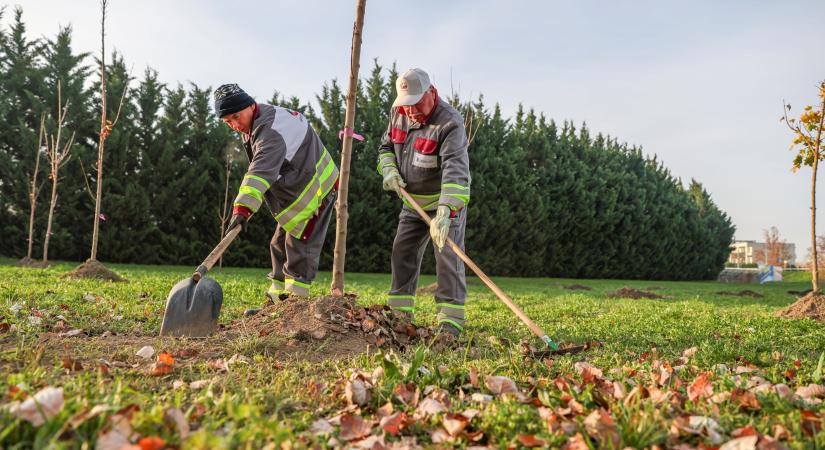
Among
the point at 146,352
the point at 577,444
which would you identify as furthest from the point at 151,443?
the point at 146,352

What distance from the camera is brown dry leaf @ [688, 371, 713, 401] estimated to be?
2448 mm

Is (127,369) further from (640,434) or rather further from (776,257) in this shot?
(776,257)

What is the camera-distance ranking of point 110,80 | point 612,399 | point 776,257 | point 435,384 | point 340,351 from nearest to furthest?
point 612,399
point 435,384
point 340,351
point 110,80
point 776,257

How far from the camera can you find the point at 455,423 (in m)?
2.08

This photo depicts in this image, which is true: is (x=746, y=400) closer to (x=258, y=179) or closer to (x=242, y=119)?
(x=258, y=179)

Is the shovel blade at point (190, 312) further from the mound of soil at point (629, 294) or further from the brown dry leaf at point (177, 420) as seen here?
the mound of soil at point (629, 294)

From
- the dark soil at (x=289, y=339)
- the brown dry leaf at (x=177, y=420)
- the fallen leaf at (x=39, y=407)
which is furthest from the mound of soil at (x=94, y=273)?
the brown dry leaf at (x=177, y=420)

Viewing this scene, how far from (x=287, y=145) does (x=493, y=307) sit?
324 centimetres

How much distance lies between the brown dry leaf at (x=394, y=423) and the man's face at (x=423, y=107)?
274 cm

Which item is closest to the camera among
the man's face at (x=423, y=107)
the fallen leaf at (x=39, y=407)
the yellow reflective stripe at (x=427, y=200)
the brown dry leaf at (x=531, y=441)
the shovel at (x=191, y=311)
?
the fallen leaf at (x=39, y=407)

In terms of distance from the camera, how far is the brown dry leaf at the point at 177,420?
1780mm

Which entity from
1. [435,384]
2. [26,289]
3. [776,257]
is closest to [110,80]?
[26,289]

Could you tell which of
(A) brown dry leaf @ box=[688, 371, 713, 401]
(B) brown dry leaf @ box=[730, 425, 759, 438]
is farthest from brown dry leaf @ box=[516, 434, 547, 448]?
(A) brown dry leaf @ box=[688, 371, 713, 401]

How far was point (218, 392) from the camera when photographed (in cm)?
249
